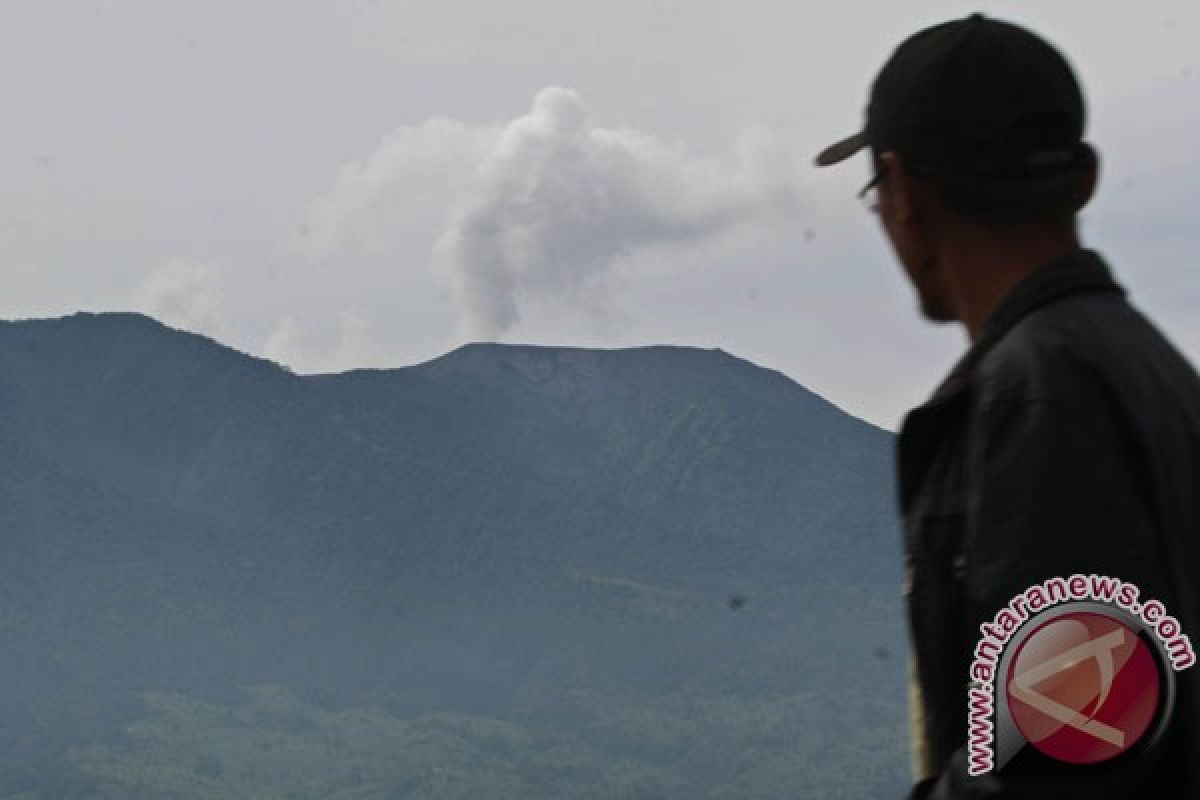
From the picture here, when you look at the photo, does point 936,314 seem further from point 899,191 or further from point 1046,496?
point 1046,496

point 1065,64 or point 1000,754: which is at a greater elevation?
point 1065,64

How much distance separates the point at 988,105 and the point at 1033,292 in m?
0.27

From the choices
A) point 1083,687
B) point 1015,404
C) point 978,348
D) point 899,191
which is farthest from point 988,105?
point 1083,687

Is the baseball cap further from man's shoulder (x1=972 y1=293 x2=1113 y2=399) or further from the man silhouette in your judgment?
man's shoulder (x1=972 y1=293 x2=1113 y2=399)

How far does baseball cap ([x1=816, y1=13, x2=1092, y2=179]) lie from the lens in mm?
2502

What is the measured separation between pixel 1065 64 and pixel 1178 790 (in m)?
1.03

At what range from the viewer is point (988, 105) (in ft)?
8.20

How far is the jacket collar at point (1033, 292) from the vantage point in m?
2.43

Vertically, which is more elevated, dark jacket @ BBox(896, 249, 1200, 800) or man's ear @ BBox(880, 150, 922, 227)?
man's ear @ BBox(880, 150, 922, 227)

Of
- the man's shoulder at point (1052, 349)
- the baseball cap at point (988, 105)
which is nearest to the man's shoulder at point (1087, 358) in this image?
the man's shoulder at point (1052, 349)

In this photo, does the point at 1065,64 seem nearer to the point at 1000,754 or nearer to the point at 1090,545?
the point at 1090,545

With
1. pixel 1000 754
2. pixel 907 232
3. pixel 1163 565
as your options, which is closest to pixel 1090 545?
pixel 1163 565

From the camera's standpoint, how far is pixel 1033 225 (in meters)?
2.57

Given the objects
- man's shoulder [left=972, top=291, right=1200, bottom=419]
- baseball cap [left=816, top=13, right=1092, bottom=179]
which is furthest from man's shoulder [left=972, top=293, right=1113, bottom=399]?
baseball cap [left=816, top=13, right=1092, bottom=179]
